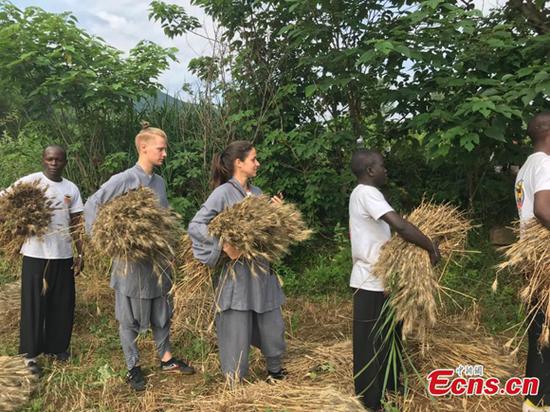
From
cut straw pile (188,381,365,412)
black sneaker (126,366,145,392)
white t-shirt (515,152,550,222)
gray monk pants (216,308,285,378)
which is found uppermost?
white t-shirt (515,152,550,222)

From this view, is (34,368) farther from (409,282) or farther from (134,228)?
(409,282)

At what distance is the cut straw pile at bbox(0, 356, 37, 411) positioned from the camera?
2898 millimetres

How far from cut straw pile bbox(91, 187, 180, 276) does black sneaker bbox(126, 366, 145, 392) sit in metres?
0.83

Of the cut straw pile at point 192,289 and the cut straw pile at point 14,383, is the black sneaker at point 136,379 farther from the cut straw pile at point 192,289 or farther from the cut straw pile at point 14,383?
the cut straw pile at point 14,383

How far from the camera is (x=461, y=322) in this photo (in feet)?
12.4

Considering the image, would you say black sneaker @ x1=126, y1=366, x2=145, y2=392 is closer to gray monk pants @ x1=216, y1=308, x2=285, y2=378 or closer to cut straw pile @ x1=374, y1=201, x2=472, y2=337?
gray monk pants @ x1=216, y1=308, x2=285, y2=378

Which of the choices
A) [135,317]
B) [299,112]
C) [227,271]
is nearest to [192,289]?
[227,271]

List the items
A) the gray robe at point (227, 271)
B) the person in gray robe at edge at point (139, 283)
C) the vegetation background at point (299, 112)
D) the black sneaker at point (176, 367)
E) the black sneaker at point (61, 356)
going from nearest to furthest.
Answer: the gray robe at point (227, 271) → the person in gray robe at edge at point (139, 283) → the black sneaker at point (176, 367) → the black sneaker at point (61, 356) → the vegetation background at point (299, 112)

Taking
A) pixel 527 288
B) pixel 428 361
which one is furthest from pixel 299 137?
pixel 527 288

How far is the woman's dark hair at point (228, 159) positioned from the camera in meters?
2.87

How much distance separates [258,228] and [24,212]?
71.4 inches

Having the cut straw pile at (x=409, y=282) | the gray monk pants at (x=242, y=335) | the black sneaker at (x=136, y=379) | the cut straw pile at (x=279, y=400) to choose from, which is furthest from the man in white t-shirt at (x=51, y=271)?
the cut straw pile at (x=409, y=282)

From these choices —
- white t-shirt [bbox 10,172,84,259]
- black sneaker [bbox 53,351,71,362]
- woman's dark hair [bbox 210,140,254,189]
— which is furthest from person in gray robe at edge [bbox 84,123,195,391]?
black sneaker [bbox 53,351,71,362]

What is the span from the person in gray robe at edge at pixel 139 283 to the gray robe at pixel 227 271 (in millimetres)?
534
